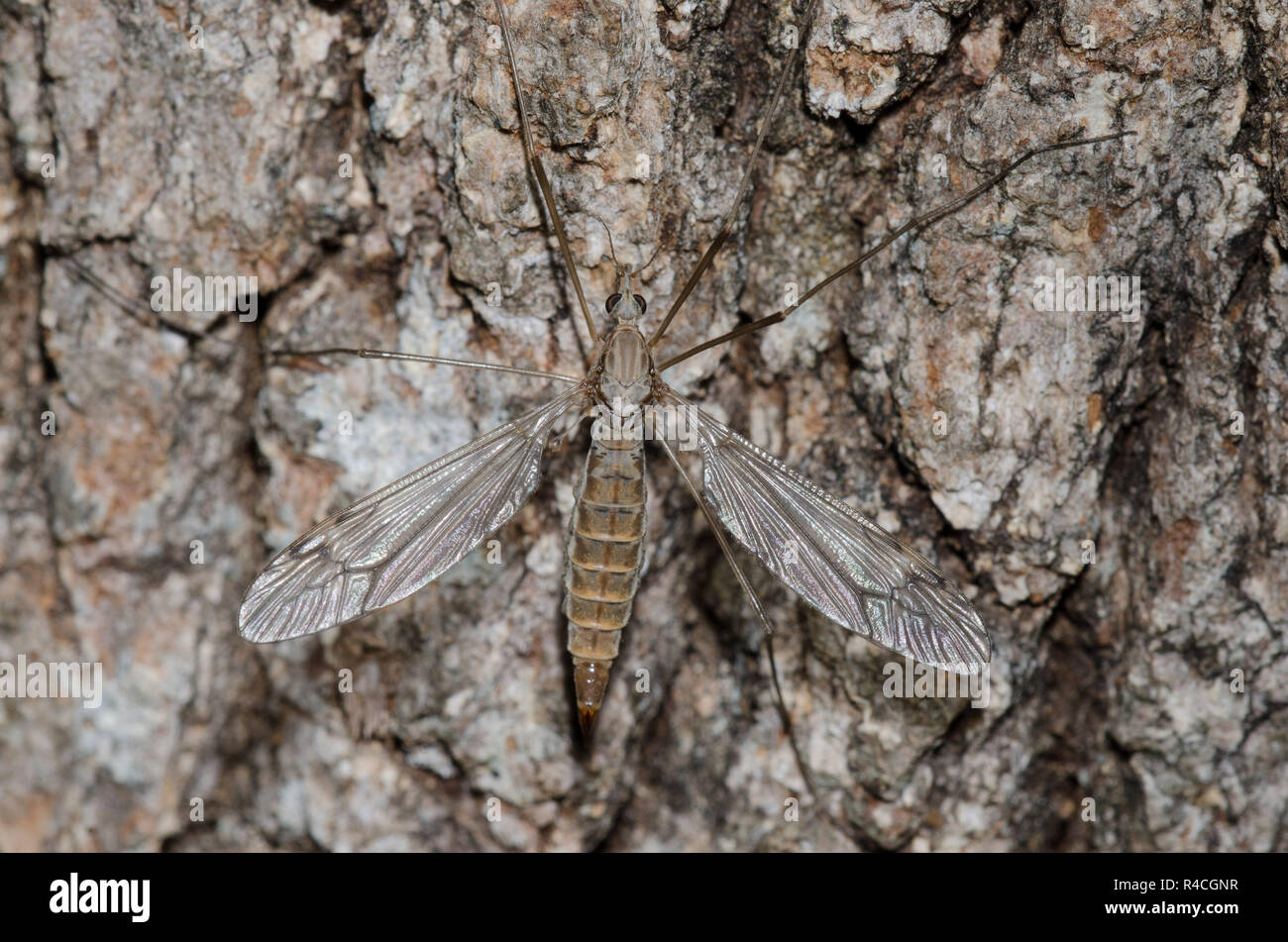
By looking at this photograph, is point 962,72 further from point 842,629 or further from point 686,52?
point 842,629

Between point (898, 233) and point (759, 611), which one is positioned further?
point (759, 611)

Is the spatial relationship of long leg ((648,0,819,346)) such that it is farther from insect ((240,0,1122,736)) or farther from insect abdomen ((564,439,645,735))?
insect abdomen ((564,439,645,735))

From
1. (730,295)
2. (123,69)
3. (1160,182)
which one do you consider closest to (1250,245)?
(1160,182)

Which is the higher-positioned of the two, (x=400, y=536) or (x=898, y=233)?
(x=898, y=233)

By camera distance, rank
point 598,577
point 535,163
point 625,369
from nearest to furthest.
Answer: point 535,163 < point 598,577 < point 625,369

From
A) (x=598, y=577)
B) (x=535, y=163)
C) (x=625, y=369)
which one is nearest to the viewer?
(x=535, y=163)

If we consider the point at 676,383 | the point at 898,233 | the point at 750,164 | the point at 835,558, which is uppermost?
the point at 750,164

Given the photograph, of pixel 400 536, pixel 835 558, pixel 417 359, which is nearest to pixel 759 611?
pixel 835 558

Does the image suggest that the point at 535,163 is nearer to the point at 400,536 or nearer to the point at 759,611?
the point at 400,536

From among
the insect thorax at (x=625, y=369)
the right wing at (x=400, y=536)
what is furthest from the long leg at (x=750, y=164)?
the right wing at (x=400, y=536)
